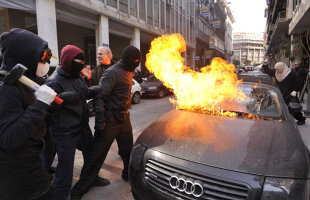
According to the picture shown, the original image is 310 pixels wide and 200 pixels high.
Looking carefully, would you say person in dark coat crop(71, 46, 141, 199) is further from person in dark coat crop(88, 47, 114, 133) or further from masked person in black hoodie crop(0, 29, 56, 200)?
masked person in black hoodie crop(0, 29, 56, 200)

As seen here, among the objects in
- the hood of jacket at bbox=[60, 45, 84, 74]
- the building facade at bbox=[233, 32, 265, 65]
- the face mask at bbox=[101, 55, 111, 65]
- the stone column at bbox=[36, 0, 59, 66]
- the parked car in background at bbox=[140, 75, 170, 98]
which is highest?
the building facade at bbox=[233, 32, 265, 65]

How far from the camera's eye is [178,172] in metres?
2.01

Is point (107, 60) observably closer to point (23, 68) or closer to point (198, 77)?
point (198, 77)

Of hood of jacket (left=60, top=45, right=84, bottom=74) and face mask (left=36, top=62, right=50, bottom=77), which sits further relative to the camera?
hood of jacket (left=60, top=45, right=84, bottom=74)

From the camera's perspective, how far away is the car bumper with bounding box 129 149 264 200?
1.79 m

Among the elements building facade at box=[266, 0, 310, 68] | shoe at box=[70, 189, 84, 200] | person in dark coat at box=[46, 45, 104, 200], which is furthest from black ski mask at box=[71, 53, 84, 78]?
building facade at box=[266, 0, 310, 68]

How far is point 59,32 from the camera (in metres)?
15.7

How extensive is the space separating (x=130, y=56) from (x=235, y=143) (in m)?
1.86

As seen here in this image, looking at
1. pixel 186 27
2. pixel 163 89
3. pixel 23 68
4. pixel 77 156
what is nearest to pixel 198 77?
pixel 77 156

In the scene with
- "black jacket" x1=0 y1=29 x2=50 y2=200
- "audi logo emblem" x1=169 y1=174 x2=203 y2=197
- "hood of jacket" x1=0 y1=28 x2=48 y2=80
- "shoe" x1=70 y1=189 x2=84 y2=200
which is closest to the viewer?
"black jacket" x1=0 y1=29 x2=50 y2=200

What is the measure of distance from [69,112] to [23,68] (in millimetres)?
1060

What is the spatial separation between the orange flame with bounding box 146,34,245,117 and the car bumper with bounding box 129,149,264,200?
1.32 meters

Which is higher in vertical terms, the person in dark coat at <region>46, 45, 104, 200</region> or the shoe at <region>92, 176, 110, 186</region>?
the person in dark coat at <region>46, 45, 104, 200</region>

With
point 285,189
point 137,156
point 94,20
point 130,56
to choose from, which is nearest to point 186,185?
point 137,156
